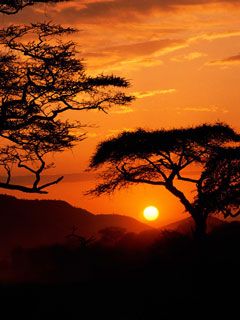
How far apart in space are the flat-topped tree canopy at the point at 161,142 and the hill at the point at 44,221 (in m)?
42.9

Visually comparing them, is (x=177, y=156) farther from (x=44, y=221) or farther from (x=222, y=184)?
(x=44, y=221)

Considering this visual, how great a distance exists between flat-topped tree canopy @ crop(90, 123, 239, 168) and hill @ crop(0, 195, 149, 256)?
42.9 metres

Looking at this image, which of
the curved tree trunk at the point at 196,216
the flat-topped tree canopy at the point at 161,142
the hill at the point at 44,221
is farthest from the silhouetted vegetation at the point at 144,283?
the hill at the point at 44,221

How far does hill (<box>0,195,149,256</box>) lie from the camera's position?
276 feet

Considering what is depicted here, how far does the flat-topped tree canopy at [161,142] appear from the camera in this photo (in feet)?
104

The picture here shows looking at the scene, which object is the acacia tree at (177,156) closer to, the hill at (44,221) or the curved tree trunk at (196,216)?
the curved tree trunk at (196,216)

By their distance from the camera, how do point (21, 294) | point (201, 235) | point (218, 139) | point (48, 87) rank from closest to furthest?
point (21, 294) → point (48, 87) → point (201, 235) → point (218, 139)

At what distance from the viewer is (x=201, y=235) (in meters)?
28.3

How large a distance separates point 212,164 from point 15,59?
40.0 feet

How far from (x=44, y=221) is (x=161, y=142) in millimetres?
66683

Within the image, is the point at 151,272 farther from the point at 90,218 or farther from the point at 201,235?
the point at 90,218

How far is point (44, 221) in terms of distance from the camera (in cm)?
9625

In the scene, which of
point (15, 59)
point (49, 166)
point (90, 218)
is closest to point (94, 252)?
point (49, 166)

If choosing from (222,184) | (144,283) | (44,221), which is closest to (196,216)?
(222,184)
